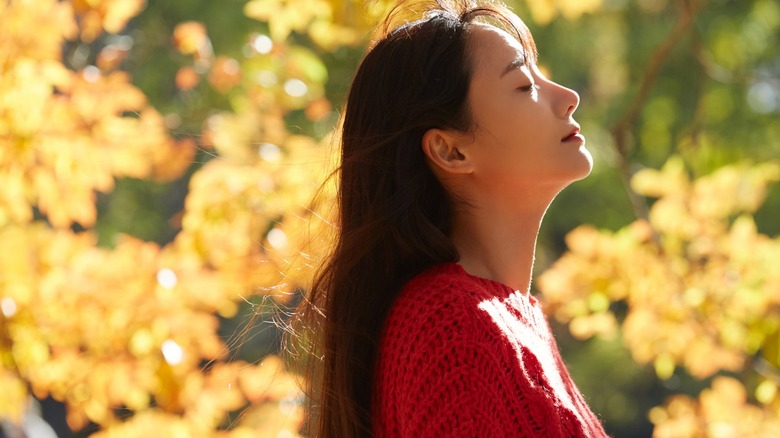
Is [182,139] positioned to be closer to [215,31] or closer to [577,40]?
[215,31]

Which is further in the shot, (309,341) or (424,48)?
(309,341)

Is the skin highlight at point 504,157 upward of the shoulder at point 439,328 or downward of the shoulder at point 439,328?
upward

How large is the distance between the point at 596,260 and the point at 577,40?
20.6ft

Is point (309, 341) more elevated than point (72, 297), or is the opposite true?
point (309, 341)

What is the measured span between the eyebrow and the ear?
12cm

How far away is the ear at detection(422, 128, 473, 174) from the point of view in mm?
1453

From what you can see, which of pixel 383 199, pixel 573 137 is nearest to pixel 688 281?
pixel 573 137

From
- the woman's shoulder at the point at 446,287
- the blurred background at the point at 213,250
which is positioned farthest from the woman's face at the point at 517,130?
the blurred background at the point at 213,250

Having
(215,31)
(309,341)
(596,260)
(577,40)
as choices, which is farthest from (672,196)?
(577,40)

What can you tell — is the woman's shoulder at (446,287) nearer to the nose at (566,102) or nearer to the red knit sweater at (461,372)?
the red knit sweater at (461,372)

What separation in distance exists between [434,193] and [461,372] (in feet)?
1.16

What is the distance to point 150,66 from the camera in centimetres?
752

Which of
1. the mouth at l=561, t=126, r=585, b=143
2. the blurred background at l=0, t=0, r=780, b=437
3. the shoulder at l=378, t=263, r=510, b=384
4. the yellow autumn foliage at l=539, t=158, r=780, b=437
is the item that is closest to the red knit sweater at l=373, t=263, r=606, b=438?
the shoulder at l=378, t=263, r=510, b=384

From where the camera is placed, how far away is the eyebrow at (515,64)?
1.47 m
